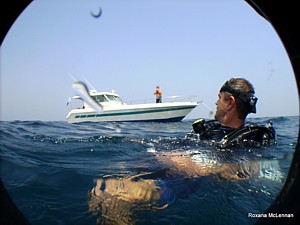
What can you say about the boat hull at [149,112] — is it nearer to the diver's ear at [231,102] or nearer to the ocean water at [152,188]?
the diver's ear at [231,102]

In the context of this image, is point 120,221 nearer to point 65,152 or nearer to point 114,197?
point 114,197

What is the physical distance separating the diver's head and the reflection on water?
33.1 inches

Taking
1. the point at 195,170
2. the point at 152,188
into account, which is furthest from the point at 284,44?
the point at 195,170

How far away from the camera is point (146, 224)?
1.52 meters

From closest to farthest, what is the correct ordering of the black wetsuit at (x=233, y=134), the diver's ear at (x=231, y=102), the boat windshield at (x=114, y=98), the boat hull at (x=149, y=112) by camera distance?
the black wetsuit at (x=233, y=134) < the diver's ear at (x=231, y=102) < the boat hull at (x=149, y=112) < the boat windshield at (x=114, y=98)

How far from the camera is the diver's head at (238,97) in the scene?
3.26m

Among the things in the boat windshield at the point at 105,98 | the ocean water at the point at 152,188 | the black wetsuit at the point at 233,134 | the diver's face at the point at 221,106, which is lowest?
the ocean water at the point at 152,188

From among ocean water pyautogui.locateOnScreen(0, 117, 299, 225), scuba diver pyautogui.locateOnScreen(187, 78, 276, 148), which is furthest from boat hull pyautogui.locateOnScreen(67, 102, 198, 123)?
ocean water pyautogui.locateOnScreen(0, 117, 299, 225)

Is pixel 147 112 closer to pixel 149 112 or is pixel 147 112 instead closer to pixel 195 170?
pixel 149 112

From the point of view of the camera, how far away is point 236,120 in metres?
3.39

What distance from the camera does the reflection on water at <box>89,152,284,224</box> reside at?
1.66 meters

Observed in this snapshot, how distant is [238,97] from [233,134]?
607 millimetres

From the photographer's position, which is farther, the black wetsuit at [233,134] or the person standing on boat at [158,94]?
the person standing on boat at [158,94]

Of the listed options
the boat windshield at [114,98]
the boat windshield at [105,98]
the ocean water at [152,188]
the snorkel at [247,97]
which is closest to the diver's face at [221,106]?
the snorkel at [247,97]
